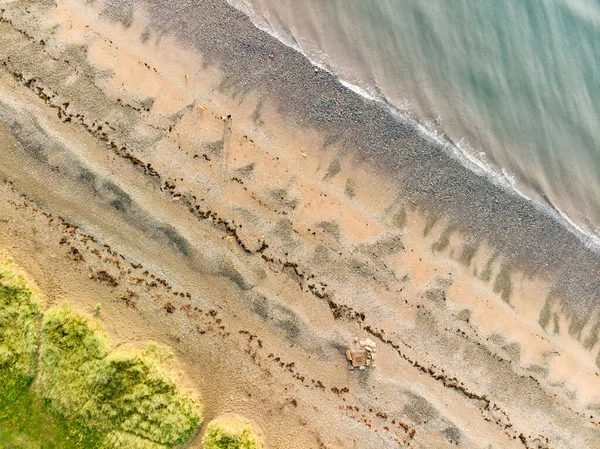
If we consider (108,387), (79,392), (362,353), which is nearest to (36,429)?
(79,392)

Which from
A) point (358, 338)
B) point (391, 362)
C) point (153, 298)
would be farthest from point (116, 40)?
point (391, 362)

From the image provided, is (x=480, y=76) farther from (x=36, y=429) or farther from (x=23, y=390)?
(x=36, y=429)

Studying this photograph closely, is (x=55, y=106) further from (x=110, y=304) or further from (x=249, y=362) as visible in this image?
(x=249, y=362)

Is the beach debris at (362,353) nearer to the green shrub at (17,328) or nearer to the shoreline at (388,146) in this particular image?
the shoreline at (388,146)

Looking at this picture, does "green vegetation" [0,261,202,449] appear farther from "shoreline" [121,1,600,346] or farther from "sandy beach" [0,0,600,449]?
"shoreline" [121,1,600,346]

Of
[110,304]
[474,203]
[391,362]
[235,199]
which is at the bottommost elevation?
[110,304]

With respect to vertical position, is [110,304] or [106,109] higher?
[106,109]

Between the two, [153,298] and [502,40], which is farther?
[502,40]
